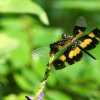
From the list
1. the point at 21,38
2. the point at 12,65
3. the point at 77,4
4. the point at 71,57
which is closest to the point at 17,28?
the point at 21,38

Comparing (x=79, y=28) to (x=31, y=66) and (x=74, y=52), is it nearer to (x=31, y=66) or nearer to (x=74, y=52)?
(x=74, y=52)

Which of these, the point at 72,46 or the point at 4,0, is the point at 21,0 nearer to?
the point at 4,0

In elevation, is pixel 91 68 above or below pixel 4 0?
below

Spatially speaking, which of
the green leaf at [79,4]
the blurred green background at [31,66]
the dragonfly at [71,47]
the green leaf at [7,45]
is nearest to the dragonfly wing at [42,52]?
the dragonfly at [71,47]

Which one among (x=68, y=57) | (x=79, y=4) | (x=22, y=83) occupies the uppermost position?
(x=79, y=4)

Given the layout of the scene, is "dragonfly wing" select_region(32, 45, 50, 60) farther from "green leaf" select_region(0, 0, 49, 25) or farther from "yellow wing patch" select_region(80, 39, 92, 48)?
"green leaf" select_region(0, 0, 49, 25)

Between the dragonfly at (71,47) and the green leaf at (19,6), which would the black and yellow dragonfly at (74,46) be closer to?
the dragonfly at (71,47)

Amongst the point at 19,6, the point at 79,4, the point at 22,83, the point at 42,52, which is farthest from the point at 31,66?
the point at 42,52

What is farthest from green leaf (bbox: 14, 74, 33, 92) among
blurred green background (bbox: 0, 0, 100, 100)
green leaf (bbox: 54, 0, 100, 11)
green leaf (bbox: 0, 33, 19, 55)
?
green leaf (bbox: 54, 0, 100, 11)
